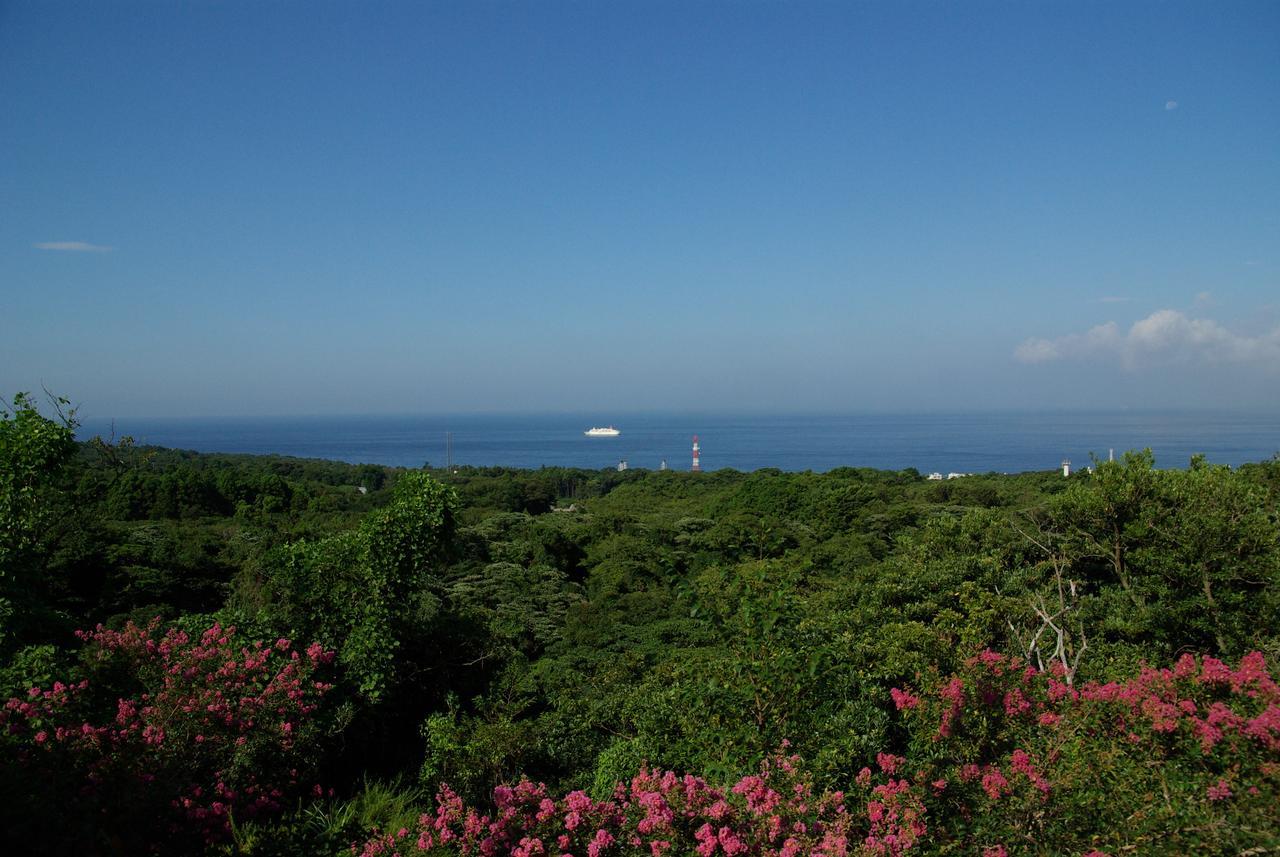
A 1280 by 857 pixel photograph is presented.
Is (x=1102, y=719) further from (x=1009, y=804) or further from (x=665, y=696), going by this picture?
(x=665, y=696)

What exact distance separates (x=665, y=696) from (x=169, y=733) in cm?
327

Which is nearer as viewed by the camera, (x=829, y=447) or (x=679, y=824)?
(x=679, y=824)

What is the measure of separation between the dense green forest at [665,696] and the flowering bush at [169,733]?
0.02 meters

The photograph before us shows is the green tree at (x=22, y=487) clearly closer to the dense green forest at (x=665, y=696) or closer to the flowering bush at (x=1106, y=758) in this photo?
the dense green forest at (x=665, y=696)

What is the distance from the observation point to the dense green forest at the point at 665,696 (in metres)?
3.18

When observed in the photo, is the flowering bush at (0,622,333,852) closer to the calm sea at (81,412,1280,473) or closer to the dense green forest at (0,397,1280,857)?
the dense green forest at (0,397,1280,857)

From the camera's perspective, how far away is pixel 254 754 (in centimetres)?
A: 475

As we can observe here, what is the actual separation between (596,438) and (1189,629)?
133841 millimetres

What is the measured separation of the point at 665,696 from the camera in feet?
18.6

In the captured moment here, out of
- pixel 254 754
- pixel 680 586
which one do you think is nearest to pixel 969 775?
pixel 680 586

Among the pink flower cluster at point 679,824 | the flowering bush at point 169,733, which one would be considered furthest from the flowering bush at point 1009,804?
the flowering bush at point 169,733

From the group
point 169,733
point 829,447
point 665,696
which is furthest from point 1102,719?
point 829,447

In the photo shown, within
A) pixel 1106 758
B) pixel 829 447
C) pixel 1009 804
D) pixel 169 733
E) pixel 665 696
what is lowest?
pixel 829 447

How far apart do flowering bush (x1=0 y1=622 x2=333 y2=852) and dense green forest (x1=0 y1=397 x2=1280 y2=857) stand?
2 centimetres
